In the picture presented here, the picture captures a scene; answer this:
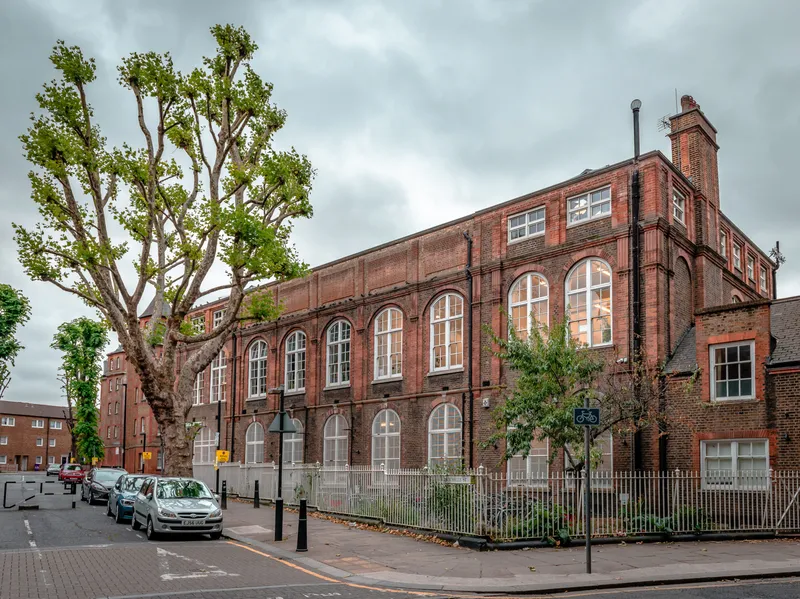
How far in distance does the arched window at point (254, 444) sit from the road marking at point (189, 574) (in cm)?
2172

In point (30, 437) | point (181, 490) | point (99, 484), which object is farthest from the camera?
point (30, 437)

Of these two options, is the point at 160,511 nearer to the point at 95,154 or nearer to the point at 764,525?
the point at 95,154

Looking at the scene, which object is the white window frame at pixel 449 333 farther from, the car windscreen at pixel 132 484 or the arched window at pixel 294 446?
the car windscreen at pixel 132 484

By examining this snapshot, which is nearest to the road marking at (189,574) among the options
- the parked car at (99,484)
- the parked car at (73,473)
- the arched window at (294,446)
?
the parked car at (99,484)

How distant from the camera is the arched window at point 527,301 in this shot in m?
24.6

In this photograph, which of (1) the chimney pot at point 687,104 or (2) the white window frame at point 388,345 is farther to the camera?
Answer: (2) the white window frame at point 388,345

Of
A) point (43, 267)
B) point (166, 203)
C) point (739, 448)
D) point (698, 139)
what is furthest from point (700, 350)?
point (43, 267)

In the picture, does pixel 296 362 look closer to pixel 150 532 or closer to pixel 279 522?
pixel 150 532

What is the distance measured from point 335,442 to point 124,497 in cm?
1176

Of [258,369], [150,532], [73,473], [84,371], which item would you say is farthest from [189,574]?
[84,371]

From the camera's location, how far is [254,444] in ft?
122

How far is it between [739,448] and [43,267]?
20.5m

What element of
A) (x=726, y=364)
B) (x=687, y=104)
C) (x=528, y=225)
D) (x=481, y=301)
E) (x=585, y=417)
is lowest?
(x=585, y=417)

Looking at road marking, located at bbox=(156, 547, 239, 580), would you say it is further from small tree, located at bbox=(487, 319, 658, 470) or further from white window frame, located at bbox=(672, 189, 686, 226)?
white window frame, located at bbox=(672, 189, 686, 226)
